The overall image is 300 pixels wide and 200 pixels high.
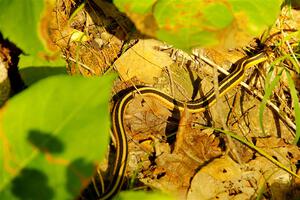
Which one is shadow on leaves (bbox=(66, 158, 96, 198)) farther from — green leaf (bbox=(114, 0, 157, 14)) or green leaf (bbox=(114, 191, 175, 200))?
green leaf (bbox=(114, 0, 157, 14))

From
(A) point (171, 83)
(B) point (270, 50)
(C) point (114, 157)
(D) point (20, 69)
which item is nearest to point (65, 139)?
(D) point (20, 69)

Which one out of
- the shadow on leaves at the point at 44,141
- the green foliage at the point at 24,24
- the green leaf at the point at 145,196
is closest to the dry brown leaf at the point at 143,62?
the green foliage at the point at 24,24

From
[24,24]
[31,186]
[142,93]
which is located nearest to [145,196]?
[31,186]

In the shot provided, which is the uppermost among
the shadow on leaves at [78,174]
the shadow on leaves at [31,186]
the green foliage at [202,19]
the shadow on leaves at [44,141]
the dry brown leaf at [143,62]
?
the green foliage at [202,19]

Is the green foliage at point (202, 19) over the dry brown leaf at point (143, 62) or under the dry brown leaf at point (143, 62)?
over

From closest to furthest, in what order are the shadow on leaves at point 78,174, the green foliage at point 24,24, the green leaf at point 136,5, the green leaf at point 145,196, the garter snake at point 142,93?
the green leaf at point 145,196 → the shadow on leaves at point 78,174 → the green foliage at point 24,24 → the green leaf at point 136,5 → the garter snake at point 142,93

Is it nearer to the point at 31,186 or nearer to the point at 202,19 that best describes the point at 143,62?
the point at 202,19

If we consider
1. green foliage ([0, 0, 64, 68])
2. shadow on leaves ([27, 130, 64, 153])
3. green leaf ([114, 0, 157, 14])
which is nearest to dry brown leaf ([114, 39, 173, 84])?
green leaf ([114, 0, 157, 14])

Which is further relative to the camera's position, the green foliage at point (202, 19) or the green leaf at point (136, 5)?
the green leaf at point (136, 5)

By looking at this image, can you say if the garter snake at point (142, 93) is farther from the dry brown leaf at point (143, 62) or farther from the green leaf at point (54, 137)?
the green leaf at point (54, 137)
